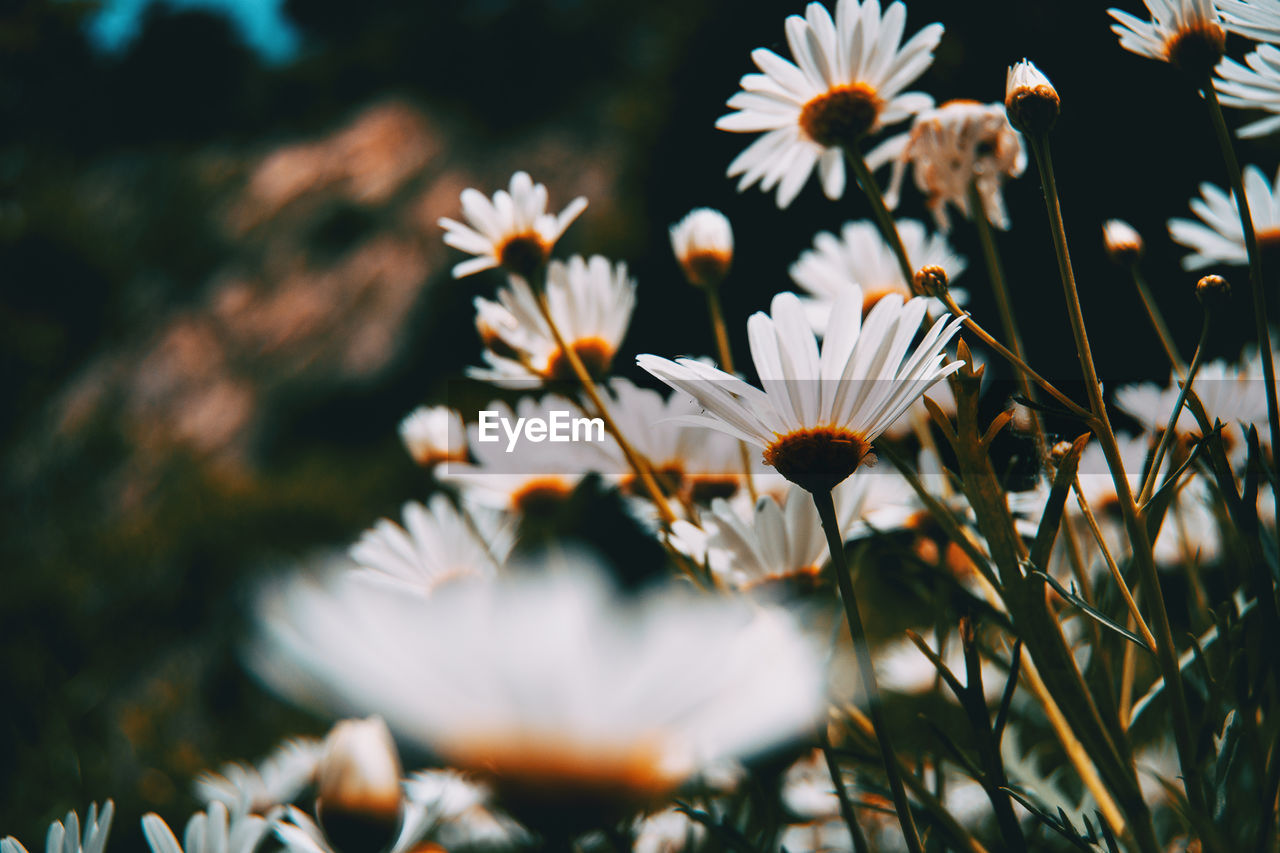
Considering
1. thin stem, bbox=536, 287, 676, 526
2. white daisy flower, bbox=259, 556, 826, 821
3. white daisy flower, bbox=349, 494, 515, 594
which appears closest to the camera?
white daisy flower, bbox=259, 556, 826, 821

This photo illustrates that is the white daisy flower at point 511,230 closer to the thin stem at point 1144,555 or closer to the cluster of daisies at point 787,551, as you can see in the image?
the cluster of daisies at point 787,551

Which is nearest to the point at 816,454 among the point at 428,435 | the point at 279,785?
the point at 428,435

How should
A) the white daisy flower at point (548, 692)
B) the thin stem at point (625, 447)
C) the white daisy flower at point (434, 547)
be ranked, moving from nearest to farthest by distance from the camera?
the white daisy flower at point (548, 692), the thin stem at point (625, 447), the white daisy flower at point (434, 547)

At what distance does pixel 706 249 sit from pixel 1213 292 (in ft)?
0.47

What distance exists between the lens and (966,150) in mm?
230

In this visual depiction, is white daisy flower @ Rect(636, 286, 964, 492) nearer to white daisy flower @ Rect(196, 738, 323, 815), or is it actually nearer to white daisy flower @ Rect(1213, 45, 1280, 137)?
white daisy flower @ Rect(1213, 45, 1280, 137)

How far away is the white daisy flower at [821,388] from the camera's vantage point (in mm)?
163

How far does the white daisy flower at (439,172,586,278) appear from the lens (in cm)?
27

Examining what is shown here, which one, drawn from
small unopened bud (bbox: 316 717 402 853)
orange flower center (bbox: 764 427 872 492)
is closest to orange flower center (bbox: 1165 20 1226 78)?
orange flower center (bbox: 764 427 872 492)

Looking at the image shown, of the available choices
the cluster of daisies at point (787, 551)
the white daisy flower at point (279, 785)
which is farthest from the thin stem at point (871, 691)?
the white daisy flower at point (279, 785)

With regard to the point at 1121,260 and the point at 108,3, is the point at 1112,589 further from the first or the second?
the point at 108,3

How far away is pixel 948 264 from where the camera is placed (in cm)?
29

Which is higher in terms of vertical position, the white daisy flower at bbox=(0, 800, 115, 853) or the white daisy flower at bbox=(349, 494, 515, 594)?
the white daisy flower at bbox=(0, 800, 115, 853)

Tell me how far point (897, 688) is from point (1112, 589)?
0.27m
